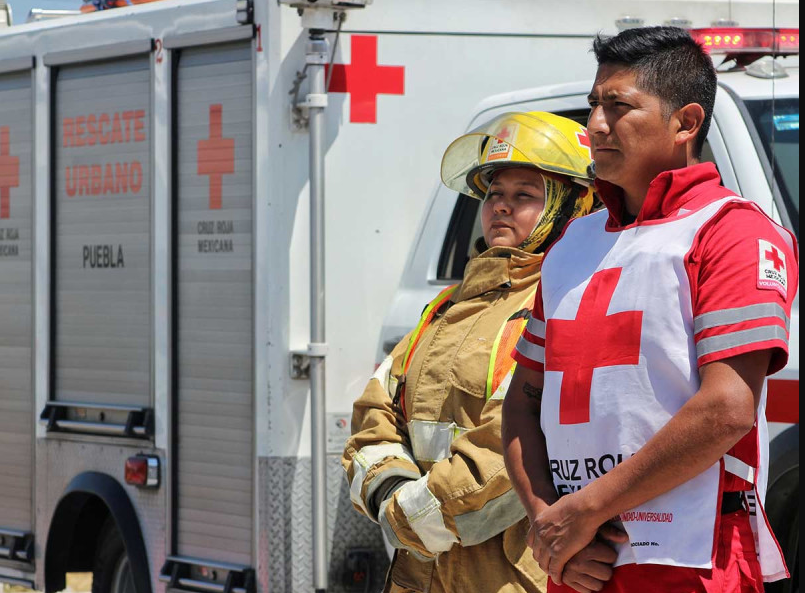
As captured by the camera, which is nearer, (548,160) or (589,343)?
(589,343)

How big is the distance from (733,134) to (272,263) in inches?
72.7

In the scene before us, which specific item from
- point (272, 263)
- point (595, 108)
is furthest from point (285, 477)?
point (595, 108)

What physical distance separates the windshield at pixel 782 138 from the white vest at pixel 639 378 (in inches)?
60.5

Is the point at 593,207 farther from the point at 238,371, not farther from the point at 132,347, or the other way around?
the point at 132,347

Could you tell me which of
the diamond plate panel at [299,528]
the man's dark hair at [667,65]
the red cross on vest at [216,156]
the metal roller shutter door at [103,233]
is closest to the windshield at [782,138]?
the man's dark hair at [667,65]

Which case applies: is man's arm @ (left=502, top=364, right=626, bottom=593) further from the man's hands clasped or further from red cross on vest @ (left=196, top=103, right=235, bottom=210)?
red cross on vest @ (left=196, top=103, right=235, bottom=210)

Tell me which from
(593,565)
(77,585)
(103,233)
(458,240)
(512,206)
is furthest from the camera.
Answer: (77,585)

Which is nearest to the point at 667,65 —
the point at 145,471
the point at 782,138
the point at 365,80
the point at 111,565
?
the point at 782,138

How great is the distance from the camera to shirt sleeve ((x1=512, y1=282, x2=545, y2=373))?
249 cm

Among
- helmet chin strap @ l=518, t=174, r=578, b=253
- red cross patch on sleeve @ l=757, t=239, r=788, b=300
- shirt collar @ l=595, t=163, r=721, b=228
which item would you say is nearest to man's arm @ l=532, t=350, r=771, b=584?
red cross patch on sleeve @ l=757, t=239, r=788, b=300

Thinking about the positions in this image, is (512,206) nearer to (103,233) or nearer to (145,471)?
(145,471)

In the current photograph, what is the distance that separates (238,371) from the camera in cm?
504

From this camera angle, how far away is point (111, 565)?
18.7 ft

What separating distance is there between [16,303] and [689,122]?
442 centimetres
